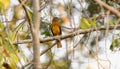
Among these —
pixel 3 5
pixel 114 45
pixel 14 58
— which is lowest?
pixel 114 45

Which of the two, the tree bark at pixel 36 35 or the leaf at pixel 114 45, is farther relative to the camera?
the leaf at pixel 114 45

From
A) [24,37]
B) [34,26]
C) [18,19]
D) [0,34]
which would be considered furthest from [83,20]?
[24,37]

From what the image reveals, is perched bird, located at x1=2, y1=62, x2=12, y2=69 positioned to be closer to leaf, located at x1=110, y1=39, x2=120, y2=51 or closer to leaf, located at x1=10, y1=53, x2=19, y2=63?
leaf, located at x1=10, y1=53, x2=19, y2=63

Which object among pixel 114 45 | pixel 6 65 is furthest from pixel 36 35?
pixel 114 45

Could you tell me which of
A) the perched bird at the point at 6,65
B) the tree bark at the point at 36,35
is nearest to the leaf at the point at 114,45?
the tree bark at the point at 36,35

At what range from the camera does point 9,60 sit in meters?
1.19

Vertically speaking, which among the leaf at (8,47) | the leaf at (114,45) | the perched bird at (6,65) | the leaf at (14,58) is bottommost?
the leaf at (114,45)

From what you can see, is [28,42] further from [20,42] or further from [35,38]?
[35,38]

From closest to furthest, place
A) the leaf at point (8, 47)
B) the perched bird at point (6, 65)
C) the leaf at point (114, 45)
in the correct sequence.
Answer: the leaf at point (8, 47)
the perched bird at point (6, 65)
the leaf at point (114, 45)

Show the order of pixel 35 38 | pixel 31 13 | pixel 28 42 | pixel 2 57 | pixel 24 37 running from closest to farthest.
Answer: pixel 2 57 < pixel 35 38 < pixel 31 13 < pixel 28 42 < pixel 24 37

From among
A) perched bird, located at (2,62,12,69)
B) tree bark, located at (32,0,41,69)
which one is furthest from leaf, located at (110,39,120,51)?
perched bird, located at (2,62,12,69)

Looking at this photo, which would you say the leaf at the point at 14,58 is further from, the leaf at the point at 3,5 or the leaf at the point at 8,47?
the leaf at the point at 3,5

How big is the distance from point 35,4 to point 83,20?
0.19 m

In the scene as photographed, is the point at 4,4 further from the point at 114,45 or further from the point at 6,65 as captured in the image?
the point at 114,45
